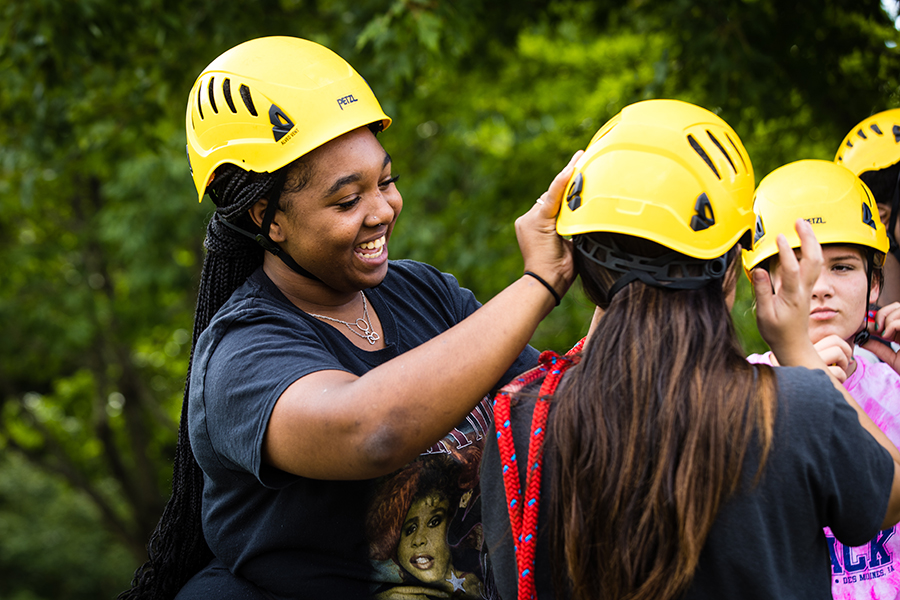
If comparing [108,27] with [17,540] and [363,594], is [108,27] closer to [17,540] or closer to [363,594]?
[363,594]

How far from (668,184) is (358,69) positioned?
4.16m

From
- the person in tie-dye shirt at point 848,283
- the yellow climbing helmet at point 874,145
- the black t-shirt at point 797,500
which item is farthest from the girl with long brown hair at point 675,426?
the yellow climbing helmet at point 874,145

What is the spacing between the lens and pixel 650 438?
1.70m

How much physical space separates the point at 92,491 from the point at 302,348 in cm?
1175

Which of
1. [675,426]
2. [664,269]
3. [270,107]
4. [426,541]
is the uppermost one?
[270,107]

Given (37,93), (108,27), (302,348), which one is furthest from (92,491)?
(302,348)

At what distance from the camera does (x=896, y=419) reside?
2537mm

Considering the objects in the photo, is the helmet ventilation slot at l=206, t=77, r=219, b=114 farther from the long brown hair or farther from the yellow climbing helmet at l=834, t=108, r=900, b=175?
the yellow climbing helmet at l=834, t=108, r=900, b=175

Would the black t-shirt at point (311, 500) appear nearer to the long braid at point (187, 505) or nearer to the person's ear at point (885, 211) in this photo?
the long braid at point (187, 505)

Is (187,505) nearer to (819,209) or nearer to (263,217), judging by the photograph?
(263,217)

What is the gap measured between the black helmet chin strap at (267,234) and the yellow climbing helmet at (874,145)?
2.40m

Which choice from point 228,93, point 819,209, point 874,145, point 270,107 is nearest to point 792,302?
point 819,209

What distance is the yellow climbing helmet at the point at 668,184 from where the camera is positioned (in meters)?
1.77

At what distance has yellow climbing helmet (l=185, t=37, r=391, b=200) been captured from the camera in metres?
2.16
